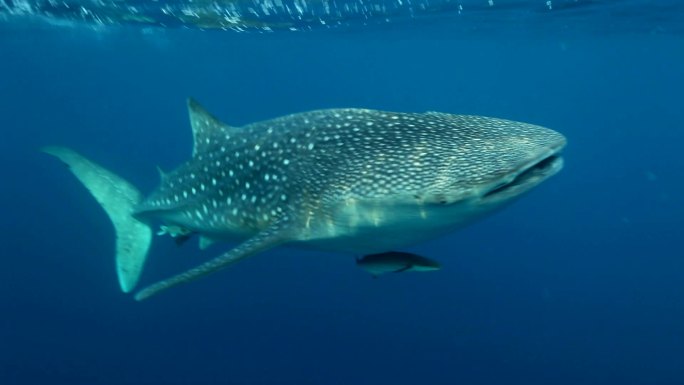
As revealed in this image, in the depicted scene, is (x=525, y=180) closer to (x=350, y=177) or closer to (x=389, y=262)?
(x=350, y=177)

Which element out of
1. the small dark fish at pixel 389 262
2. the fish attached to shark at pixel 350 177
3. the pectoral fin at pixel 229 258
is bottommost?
the small dark fish at pixel 389 262

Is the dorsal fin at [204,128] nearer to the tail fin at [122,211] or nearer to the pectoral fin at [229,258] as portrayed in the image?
the pectoral fin at [229,258]

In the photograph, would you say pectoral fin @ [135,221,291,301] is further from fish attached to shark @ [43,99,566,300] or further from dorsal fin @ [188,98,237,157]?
dorsal fin @ [188,98,237,157]

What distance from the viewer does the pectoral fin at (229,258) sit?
4.48 meters

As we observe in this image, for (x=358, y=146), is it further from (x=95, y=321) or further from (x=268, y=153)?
(x=95, y=321)

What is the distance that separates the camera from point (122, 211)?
332 inches

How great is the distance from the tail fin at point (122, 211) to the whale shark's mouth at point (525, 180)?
5808 millimetres

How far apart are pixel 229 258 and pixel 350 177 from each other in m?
1.15

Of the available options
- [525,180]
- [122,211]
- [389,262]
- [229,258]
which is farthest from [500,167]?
[122,211]

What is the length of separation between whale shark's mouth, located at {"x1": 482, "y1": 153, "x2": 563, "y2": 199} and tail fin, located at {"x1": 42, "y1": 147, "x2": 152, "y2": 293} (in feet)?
19.1

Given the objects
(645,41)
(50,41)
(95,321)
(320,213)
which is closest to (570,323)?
(95,321)

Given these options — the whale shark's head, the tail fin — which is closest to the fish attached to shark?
the whale shark's head

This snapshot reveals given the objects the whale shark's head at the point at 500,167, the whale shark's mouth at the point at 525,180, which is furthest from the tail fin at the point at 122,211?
the whale shark's mouth at the point at 525,180

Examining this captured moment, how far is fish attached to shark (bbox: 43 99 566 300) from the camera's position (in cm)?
403
